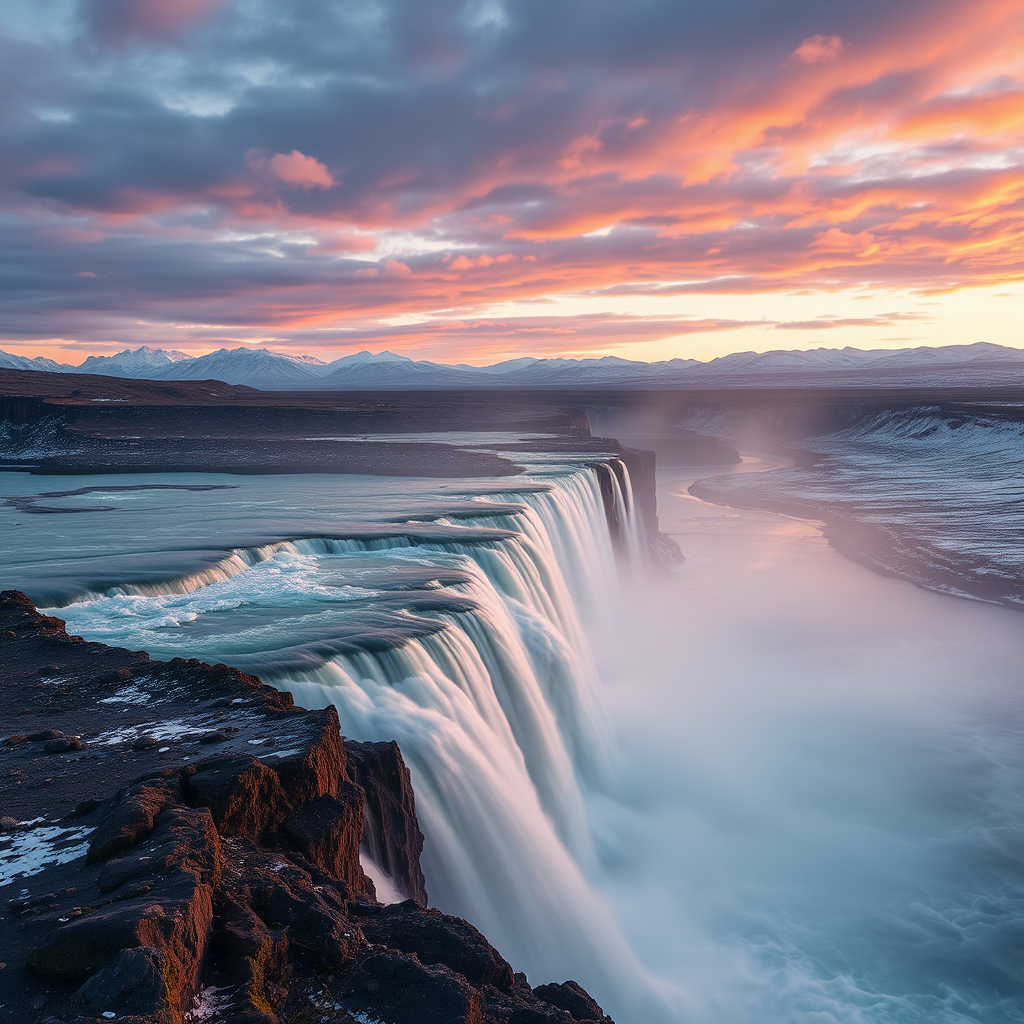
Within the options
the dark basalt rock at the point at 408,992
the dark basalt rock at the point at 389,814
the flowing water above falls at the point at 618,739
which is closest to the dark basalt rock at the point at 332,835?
the dark basalt rock at the point at 389,814

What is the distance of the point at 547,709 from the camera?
13109 mm

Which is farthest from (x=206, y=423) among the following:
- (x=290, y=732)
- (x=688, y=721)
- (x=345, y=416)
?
(x=290, y=732)

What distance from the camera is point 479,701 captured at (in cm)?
1073

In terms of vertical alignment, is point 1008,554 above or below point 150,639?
below

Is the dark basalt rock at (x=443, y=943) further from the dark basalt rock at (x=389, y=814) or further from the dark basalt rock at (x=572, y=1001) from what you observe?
the dark basalt rock at (x=389, y=814)

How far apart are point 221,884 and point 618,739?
12.9 m

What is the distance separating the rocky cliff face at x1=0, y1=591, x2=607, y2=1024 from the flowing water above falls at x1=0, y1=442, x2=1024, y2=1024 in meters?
2.24

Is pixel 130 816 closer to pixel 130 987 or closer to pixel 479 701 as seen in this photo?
pixel 130 987

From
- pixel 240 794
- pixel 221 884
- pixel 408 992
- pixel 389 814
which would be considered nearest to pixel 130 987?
pixel 221 884

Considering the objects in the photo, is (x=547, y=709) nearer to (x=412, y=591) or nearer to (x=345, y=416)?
(x=412, y=591)

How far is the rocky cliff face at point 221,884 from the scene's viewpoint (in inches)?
148

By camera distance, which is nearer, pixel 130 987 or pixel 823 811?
pixel 130 987

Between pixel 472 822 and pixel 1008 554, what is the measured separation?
92.9 feet

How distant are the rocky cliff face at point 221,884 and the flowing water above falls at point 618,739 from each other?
7.34 feet
